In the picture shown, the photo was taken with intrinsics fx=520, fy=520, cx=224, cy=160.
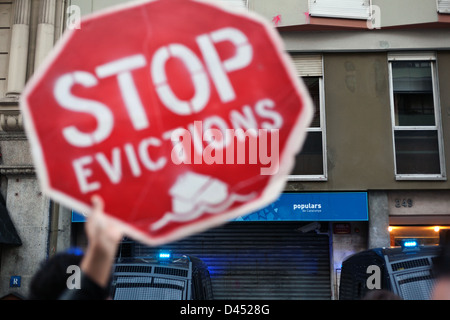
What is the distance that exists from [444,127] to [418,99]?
715mm

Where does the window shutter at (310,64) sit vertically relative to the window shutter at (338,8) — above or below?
below

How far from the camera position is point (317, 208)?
9320mm

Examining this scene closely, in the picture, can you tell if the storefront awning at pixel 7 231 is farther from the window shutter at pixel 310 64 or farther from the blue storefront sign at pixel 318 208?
the window shutter at pixel 310 64

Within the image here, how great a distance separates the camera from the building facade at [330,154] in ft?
30.3

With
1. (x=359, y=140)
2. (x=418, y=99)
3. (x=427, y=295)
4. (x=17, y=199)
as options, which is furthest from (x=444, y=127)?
(x=17, y=199)

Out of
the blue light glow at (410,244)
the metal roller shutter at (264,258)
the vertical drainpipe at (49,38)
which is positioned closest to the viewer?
the blue light glow at (410,244)

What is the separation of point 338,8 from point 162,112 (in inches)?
306

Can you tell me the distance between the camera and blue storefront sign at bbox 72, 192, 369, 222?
927 centimetres

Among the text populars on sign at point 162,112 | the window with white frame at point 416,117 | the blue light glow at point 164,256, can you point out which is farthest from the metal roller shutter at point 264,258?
the text populars on sign at point 162,112

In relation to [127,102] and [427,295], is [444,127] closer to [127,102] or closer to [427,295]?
[427,295]

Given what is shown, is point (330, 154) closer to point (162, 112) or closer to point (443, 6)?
point (443, 6)

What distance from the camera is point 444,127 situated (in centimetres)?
952

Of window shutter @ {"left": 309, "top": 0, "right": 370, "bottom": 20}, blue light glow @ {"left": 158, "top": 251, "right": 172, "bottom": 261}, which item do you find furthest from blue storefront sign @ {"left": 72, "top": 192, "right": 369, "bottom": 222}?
blue light glow @ {"left": 158, "top": 251, "right": 172, "bottom": 261}

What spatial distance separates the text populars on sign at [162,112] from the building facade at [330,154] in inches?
273
